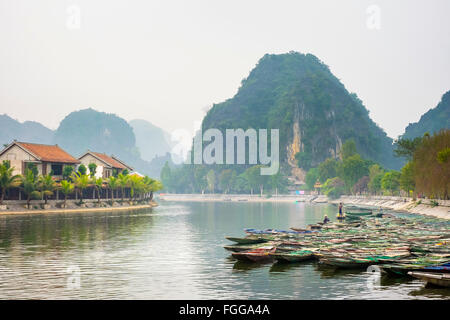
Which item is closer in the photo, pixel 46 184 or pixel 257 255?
pixel 257 255

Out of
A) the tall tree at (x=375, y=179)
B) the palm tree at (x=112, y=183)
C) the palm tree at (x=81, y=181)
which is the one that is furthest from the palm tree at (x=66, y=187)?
the tall tree at (x=375, y=179)

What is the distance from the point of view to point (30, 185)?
3519 inches

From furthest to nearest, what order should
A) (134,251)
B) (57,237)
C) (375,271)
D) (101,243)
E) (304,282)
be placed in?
(57,237) < (101,243) < (134,251) < (375,271) < (304,282)

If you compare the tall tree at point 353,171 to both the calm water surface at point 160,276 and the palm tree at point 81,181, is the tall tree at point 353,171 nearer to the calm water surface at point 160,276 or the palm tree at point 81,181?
the palm tree at point 81,181

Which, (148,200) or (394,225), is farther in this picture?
(148,200)

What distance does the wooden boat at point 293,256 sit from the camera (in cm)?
3400

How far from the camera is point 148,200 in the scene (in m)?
147

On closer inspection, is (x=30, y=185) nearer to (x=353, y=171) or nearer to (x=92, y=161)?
(x=92, y=161)

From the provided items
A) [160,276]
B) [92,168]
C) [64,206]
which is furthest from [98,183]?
[160,276]

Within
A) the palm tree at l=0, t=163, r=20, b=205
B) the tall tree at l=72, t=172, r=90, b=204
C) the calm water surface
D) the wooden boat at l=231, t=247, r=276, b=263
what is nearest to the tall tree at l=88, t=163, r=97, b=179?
the tall tree at l=72, t=172, r=90, b=204

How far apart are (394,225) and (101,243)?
2846 cm

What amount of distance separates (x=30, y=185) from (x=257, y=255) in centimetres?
6359
